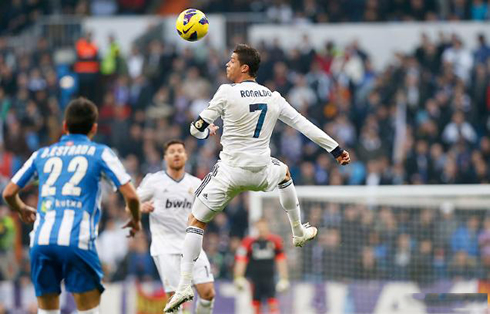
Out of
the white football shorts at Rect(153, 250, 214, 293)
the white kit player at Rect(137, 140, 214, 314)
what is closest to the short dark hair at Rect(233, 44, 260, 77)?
the white kit player at Rect(137, 140, 214, 314)

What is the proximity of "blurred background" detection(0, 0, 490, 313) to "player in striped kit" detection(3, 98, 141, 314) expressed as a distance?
30.8 ft

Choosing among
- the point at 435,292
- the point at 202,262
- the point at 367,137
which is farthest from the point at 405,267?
the point at 202,262

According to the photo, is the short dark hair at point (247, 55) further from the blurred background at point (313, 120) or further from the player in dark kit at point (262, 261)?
the blurred background at point (313, 120)

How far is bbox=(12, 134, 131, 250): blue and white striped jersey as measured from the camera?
9156 mm

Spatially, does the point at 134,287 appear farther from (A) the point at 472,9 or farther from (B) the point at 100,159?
(A) the point at 472,9

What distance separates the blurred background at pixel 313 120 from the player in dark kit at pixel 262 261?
716 mm

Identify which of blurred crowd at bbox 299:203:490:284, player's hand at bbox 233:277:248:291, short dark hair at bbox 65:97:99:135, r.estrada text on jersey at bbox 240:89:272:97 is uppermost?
r.estrada text on jersey at bbox 240:89:272:97

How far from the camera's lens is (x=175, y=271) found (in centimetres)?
1200

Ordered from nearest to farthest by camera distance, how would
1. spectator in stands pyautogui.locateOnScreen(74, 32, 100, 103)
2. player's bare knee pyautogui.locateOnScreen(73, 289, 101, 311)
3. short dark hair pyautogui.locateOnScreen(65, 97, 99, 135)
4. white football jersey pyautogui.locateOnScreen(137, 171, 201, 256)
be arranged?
player's bare knee pyautogui.locateOnScreen(73, 289, 101, 311)
short dark hair pyautogui.locateOnScreen(65, 97, 99, 135)
white football jersey pyautogui.locateOnScreen(137, 171, 201, 256)
spectator in stands pyautogui.locateOnScreen(74, 32, 100, 103)

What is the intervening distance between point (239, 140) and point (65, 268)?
2143 mm

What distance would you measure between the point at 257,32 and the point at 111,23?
3924 mm

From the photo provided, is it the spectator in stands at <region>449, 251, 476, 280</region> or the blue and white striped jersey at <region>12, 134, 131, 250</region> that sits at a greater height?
the blue and white striped jersey at <region>12, 134, 131, 250</region>

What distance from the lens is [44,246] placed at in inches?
360

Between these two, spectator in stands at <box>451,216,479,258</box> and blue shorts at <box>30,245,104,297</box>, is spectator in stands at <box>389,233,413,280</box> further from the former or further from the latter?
blue shorts at <box>30,245,104,297</box>
